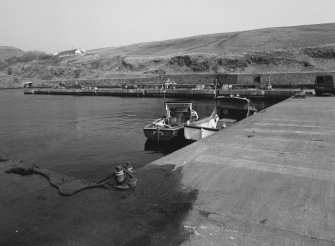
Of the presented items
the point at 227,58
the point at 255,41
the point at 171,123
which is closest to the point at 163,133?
the point at 171,123

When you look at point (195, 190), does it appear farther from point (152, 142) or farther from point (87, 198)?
point (152, 142)

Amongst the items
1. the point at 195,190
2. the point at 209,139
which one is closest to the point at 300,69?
the point at 209,139

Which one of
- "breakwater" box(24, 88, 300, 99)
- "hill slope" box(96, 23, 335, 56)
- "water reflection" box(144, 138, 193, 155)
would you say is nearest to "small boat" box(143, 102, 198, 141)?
"water reflection" box(144, 138, 193, 155)

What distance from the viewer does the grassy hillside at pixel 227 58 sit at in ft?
272

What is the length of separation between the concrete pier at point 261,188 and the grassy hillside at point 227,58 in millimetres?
71395

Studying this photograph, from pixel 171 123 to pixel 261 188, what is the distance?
627 inches

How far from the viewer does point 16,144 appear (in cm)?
2231

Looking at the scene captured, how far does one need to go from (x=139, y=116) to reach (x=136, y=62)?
3492 inches

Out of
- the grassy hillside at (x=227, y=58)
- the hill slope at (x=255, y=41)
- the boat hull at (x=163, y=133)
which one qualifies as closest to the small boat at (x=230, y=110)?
the boat hull at (x=163, y=133)

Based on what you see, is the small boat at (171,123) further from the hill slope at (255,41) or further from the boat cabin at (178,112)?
the hill slope at (255,41)

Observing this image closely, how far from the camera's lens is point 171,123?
2405cm

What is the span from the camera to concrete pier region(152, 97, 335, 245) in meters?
6.11

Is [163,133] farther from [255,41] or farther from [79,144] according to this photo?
[255,41]

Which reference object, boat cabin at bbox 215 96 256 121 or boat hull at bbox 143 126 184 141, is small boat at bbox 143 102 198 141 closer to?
boat hull at bbox 143 126 184 141
